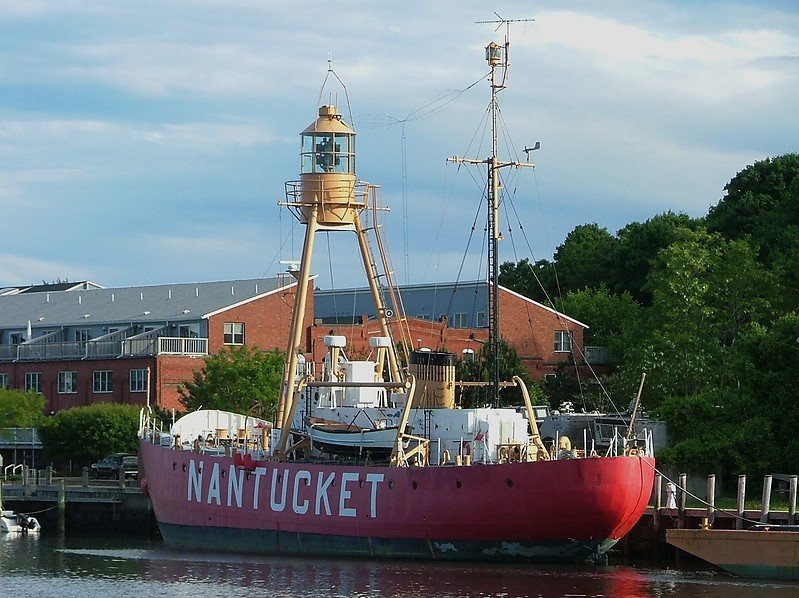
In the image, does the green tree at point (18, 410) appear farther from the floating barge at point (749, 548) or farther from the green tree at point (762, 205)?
the floating barge at point (749, 548)

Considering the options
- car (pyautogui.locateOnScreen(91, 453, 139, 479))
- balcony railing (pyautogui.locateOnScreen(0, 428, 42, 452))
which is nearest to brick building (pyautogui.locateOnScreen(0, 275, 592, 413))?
balcony railing (pyautogui.locateOnScreen(0, 428, 42, 452))

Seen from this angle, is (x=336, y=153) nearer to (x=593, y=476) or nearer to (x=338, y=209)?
(x=338, y=209)

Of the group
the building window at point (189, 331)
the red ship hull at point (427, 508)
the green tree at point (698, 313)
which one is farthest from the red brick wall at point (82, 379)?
the red ship hull at point (427, 508)

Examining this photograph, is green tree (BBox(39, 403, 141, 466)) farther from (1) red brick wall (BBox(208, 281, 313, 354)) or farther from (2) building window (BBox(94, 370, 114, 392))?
(1) red brick wall (BBox(208, 281, 313, 354))

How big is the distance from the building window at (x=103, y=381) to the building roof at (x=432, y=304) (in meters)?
12.9

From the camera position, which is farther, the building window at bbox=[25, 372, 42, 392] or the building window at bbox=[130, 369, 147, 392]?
the building window at bbox=[25, 372, 42, 392]

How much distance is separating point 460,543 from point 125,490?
22.7 meters

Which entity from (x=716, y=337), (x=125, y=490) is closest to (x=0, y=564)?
(x=125, y=490)

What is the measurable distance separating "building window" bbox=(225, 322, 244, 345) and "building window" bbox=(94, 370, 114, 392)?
6348mm

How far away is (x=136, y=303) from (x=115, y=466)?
21579 mm

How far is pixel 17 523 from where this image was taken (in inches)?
2549

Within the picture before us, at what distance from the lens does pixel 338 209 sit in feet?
180

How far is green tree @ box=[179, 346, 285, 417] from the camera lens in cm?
7644

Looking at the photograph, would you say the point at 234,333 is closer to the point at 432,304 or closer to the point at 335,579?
the point at 432,304
